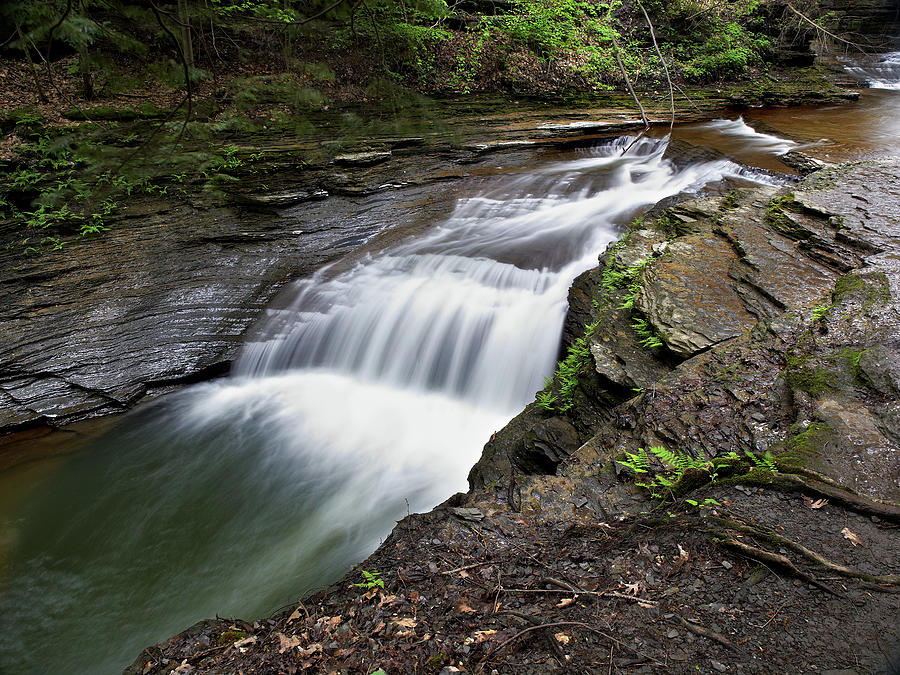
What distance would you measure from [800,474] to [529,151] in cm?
940

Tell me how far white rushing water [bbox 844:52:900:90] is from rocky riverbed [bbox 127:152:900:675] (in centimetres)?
1687

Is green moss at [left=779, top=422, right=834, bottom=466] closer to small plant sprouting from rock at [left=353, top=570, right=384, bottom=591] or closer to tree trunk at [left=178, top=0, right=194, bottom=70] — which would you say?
small plant sprouting from rock at [left=353, top=570, right=384, bottom=591]

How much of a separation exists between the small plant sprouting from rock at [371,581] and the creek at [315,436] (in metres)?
1.42

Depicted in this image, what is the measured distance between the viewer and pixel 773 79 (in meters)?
15.4

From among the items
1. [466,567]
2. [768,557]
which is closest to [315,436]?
[466,567]

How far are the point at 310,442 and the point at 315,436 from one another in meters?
0.10

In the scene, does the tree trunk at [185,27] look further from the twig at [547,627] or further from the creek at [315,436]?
the twig at [547,627]

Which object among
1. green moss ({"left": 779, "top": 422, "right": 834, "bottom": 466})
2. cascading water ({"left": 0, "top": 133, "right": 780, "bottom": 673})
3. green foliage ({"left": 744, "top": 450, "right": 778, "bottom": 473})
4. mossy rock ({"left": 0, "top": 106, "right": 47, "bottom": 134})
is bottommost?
cascading water ({"left": 0, "top": 133, "right": 780, "bottom": 673})

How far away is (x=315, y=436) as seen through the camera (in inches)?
233

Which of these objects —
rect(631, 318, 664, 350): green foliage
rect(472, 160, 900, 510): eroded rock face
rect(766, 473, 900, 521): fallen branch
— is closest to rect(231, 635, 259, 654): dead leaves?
rect(472, 160, 900, 510): eroded rock face

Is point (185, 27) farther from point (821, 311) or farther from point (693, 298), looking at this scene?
point (821, 311)

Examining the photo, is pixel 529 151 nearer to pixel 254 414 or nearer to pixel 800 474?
pixel 254 414

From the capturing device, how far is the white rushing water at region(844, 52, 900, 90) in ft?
53.3

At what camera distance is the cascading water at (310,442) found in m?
4.13
